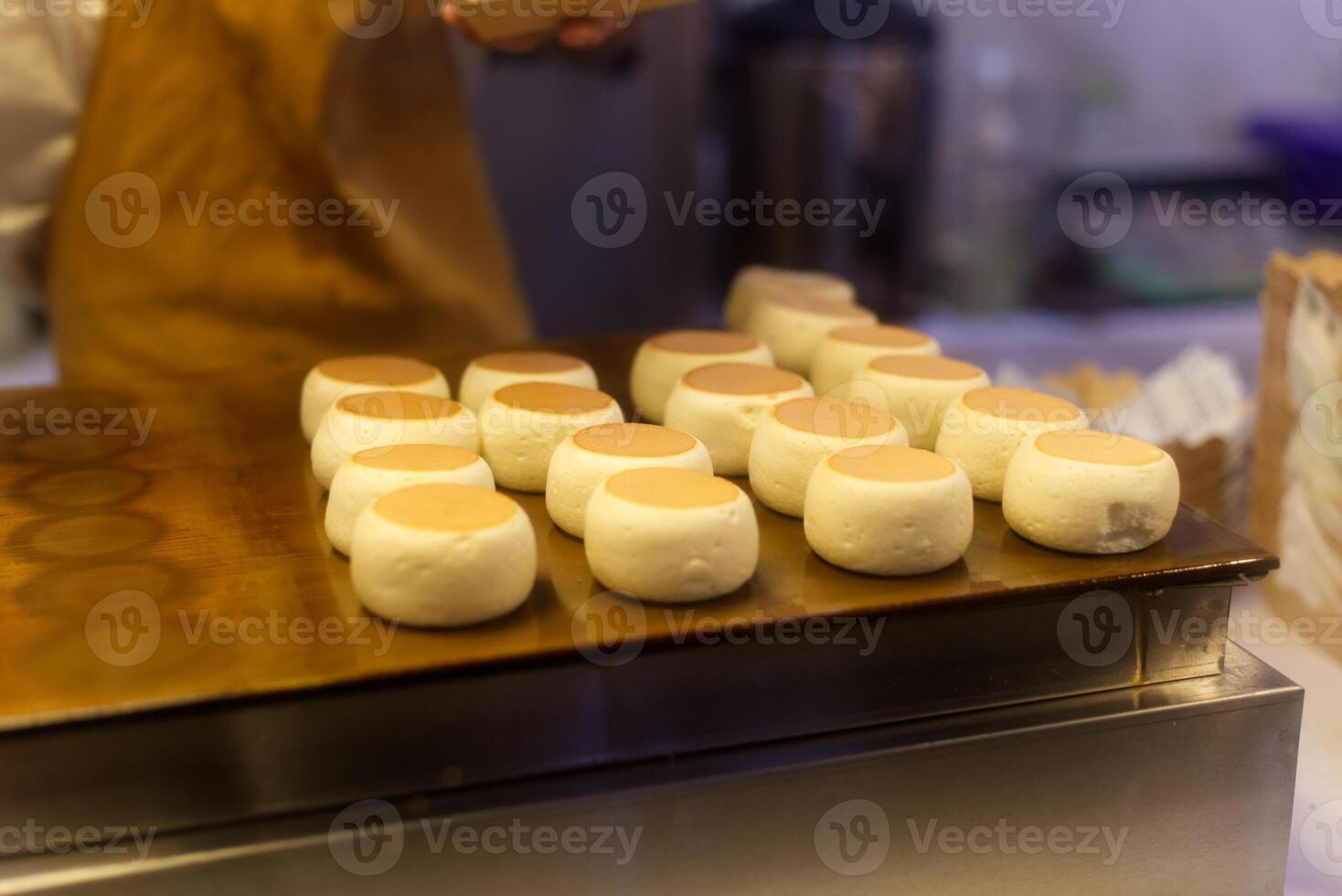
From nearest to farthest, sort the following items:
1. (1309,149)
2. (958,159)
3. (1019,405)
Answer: (1019,405) < (1309,149) < (958,159)

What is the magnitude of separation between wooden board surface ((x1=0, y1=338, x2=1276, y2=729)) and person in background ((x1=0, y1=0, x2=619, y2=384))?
0.44 meters

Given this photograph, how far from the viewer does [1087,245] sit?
3.23 metres

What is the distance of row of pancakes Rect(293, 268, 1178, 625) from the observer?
1034 millimetres

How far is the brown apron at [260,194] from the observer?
5.78 ft

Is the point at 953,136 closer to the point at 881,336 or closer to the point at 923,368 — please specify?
the point at 881,336

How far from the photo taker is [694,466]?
1.21 m

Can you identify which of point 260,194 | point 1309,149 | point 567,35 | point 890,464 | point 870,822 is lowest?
point 870,822

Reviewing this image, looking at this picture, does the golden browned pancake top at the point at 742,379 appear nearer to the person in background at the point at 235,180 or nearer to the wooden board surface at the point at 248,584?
the wooden board surface at the point at 248,584

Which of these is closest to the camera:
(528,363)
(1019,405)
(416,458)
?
(416,458)

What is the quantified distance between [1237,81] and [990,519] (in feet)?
8.55

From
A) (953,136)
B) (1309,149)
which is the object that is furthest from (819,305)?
(953,136)

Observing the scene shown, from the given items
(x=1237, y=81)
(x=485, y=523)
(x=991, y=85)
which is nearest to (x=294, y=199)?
(x=485, y=523)

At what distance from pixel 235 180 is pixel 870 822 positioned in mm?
1407

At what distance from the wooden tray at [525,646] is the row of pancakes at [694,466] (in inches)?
1.3
